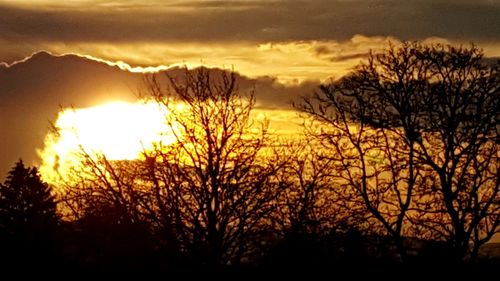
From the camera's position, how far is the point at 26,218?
6594cm

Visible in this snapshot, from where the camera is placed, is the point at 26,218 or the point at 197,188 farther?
the point at 26,218

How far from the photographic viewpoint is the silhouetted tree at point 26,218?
43688 mm

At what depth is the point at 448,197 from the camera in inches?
1347

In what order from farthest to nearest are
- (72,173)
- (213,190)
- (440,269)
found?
(72,173)
(213,190)
(440,269)

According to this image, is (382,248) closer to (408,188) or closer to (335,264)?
(408,188)

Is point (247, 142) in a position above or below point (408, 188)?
above

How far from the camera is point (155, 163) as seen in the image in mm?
38031

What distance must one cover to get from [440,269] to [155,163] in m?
11.1

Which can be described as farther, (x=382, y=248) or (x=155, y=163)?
(x=155, y=163)

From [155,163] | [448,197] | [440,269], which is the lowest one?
[440,269]

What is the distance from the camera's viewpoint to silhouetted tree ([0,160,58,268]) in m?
43.7

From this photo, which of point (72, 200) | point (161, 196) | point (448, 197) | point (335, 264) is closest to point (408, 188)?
point (448, 197)

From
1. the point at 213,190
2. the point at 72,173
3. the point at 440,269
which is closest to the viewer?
the point at 440,269

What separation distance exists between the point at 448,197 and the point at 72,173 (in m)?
14.5
